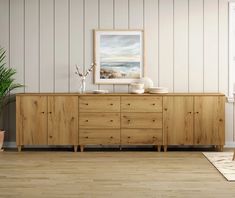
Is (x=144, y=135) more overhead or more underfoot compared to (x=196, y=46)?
more underfoot

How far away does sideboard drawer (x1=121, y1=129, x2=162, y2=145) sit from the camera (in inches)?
269

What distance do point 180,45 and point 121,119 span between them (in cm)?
132

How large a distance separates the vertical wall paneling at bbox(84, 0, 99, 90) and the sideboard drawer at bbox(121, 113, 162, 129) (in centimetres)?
74

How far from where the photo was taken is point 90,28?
720cm

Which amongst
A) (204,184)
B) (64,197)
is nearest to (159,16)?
(204,184)

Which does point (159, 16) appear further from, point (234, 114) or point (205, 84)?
point (234, 114)

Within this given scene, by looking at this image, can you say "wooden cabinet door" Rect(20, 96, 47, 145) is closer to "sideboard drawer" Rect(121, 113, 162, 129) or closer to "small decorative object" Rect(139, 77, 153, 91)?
"sideboard drawer" Rect(121, 113, 162, 129)

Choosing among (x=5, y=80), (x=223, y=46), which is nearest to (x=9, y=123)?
(x=5, y=80)

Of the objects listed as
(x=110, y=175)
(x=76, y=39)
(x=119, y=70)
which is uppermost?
(x=76, y=39)

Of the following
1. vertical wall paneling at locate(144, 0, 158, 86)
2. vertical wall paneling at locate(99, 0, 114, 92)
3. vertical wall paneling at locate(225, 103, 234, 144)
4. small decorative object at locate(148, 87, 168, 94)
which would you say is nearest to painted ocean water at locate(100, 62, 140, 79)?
vertical wall paneling at locate(144, 0, 158, 86)

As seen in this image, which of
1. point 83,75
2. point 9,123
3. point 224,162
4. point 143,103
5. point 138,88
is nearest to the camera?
point 224,162

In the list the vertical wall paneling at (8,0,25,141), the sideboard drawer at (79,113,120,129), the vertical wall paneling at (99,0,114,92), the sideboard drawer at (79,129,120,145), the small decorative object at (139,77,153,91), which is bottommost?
the sideboard drawer at (79,129,120,145)

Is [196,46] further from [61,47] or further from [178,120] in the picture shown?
[61,47]

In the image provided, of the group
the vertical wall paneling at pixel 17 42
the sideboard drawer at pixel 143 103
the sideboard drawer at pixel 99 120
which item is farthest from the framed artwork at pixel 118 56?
the vertical wall paneling at pixel 17 42
